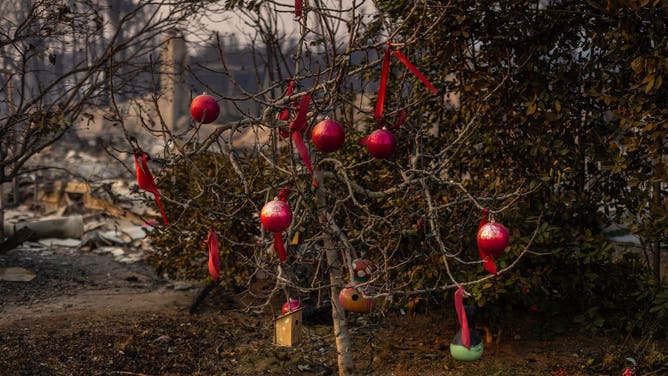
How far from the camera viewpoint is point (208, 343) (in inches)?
244

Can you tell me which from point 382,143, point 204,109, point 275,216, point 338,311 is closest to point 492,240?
point 382,143

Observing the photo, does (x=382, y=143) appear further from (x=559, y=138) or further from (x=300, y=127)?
(x=559, y=138)

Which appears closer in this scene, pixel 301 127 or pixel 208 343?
pixel 301 127

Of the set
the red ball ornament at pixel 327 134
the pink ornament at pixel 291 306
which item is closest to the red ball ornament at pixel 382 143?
the red ball ornament at pixel 327 134

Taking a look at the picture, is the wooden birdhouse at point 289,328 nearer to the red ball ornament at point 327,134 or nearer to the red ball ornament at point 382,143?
the red ball ornament at point 382,143

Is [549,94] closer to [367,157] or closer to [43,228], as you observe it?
[367,157]

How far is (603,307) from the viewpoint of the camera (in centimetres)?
597

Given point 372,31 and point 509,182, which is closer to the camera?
point 509,182

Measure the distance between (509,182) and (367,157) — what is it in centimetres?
155

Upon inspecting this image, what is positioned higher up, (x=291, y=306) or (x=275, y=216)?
(x=275, y=216)

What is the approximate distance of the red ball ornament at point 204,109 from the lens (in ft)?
11.3

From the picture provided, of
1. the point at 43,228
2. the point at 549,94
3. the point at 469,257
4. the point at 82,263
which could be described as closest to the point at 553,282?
the point at 469,257

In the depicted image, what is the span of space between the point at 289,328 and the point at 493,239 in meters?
1.48

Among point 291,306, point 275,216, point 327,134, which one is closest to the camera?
point 275,216
